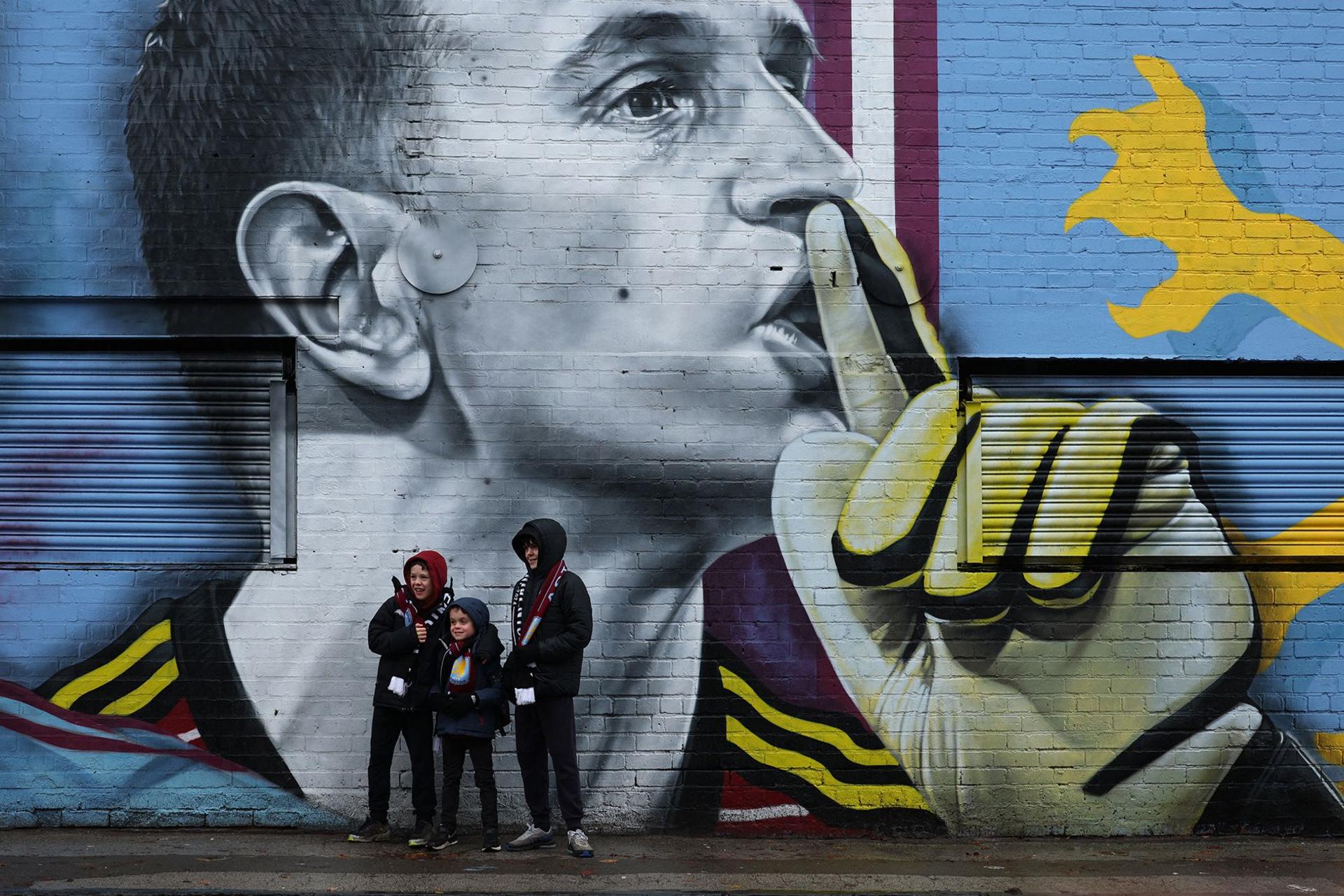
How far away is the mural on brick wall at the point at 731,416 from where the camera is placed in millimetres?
7426

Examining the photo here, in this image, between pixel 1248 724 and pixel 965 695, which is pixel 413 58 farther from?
pixel 1248 724

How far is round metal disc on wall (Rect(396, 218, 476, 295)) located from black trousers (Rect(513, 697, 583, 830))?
8.19 ft

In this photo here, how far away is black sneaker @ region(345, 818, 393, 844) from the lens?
7117 mm

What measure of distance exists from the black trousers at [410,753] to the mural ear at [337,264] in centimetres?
203

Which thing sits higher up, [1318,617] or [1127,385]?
[1127,385]

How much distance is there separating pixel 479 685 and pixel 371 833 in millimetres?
1085

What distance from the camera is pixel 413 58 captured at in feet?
24.9

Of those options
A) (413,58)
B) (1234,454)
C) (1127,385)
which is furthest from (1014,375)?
(413,58)

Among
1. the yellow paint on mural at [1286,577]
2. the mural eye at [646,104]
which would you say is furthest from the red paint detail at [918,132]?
the yellow paint on mural at [1286,577]

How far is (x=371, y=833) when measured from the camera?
714cm

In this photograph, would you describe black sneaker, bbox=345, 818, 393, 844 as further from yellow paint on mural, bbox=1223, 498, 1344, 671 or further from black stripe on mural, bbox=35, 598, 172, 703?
yellow paint on mural, bbox=1223, 498, 1344, 671

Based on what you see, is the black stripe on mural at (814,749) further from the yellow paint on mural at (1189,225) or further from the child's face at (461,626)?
the yellow paint on mural at (1189,225)

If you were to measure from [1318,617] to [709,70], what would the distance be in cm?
488

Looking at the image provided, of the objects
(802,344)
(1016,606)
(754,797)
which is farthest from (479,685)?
(1016,606)
